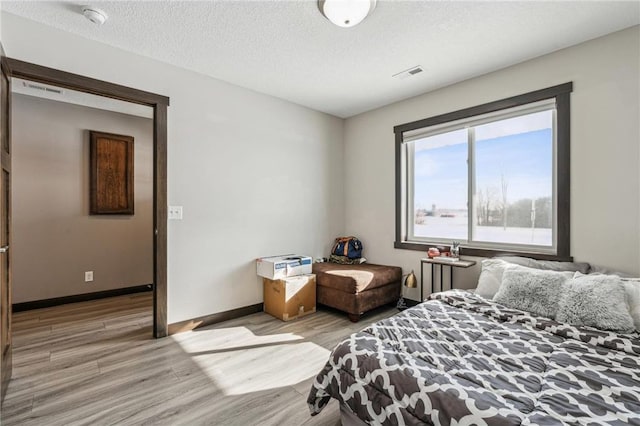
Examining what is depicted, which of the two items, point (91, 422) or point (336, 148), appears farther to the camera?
point (336, 148)

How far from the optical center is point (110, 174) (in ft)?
14.0

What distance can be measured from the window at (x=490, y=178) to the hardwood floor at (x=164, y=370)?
152 centimetres

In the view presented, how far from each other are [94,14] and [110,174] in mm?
Answer: 2681

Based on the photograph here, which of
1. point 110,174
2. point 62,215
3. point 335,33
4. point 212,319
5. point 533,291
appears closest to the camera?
point 533,291

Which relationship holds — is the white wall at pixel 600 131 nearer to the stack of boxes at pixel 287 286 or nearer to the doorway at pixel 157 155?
the stack of boxes at pixel 287 286

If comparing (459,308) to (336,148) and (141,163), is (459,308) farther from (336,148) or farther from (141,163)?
(141,163)

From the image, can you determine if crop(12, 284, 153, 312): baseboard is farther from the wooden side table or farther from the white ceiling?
the wooden side table

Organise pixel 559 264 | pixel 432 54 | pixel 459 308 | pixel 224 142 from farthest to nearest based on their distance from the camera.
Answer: pixel 224 142
pixel 432 54
pixel 559 264
pixel 459 308

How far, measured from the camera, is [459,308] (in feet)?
7.59

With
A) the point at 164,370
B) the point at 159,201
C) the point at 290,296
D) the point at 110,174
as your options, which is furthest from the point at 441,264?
the point at 110,174

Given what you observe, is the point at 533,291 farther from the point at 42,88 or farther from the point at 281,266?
the point at 42,88

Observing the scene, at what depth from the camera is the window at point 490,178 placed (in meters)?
2.76

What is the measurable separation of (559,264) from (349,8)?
2.58 metres

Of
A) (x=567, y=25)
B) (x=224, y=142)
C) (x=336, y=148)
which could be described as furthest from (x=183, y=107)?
(x=567, y=25)
